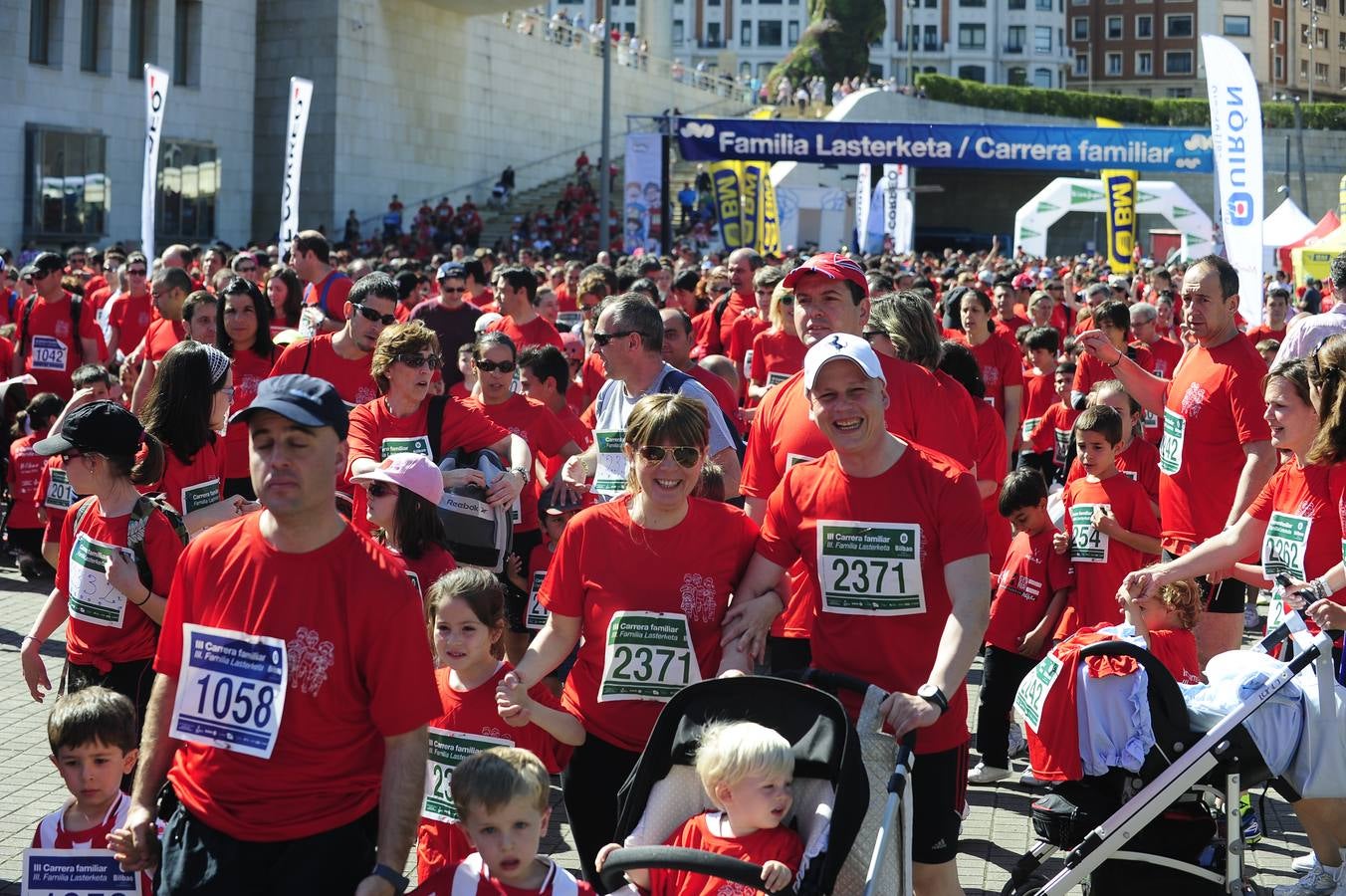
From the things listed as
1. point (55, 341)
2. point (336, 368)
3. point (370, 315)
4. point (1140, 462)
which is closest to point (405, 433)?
point (370, 315)

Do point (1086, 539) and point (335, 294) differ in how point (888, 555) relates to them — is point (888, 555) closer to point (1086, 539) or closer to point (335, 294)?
point (1086, 539)

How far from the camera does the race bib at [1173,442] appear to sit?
7.34 m

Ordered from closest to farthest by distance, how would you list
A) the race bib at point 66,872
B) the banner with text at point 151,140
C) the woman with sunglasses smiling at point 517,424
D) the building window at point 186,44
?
the race bib at point 66,872
the woman with sunglasses smiling at point 517,424
the banner with text at point 151,140
the building window at point 186,44

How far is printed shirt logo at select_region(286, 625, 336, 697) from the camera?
3631mm

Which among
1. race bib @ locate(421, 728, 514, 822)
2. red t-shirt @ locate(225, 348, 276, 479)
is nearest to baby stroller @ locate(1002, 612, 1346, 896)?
race bib @ locate(421, 728, 514, 822)

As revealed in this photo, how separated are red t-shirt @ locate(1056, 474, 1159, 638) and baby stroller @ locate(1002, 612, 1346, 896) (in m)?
1.81

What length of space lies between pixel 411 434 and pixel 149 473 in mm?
1164

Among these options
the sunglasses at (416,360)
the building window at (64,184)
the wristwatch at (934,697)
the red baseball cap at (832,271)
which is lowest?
the wristwatch at (934,697)

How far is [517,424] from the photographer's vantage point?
25.6 feet

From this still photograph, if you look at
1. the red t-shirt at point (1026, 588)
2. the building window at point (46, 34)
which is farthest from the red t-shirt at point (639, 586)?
the building window at point (46, 34)

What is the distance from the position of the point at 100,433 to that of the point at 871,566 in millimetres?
2627

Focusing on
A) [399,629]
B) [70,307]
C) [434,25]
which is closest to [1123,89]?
[434,25]

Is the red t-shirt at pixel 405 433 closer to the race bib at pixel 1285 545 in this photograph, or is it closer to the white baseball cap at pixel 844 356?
the white baseball cap at pixel 844 356

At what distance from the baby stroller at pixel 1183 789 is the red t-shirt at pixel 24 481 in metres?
8.19
